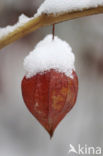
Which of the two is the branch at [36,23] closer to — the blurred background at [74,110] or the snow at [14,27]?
the snow at [14,27]

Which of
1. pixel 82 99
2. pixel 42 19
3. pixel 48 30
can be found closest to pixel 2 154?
pixel 82 99

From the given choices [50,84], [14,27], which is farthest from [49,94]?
[14,27]

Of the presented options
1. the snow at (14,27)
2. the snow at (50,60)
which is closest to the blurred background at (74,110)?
the snow at (50,60)

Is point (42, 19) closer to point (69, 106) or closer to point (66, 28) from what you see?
point (69, 106)

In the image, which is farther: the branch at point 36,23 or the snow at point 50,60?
the snow at point 50,60

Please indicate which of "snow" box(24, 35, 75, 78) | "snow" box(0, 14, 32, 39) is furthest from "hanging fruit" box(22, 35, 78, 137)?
"snow" box(0, 14, 32, 39)

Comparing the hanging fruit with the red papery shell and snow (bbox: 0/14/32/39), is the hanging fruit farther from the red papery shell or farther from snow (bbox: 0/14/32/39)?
snow (bbox: 0/14/32/39)
